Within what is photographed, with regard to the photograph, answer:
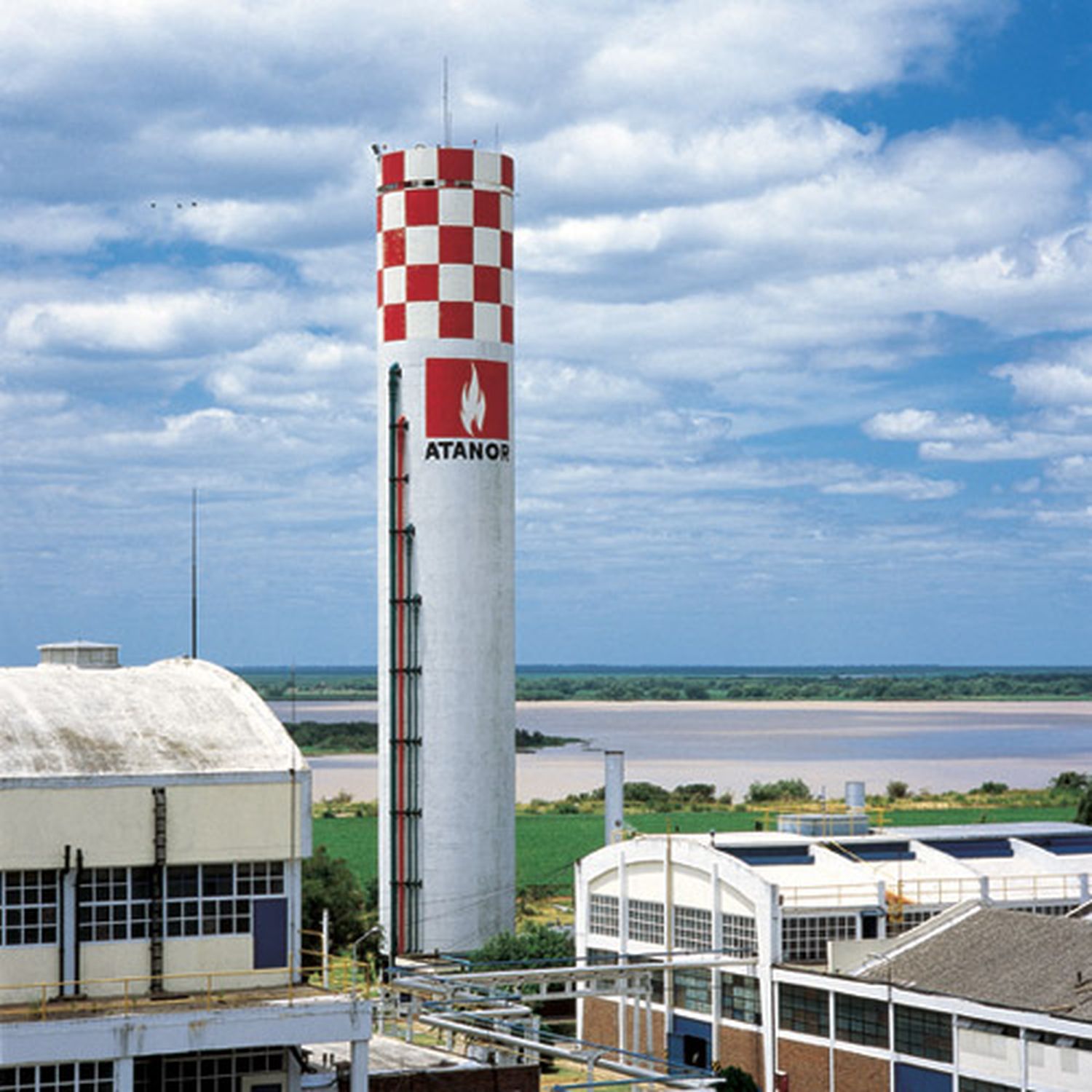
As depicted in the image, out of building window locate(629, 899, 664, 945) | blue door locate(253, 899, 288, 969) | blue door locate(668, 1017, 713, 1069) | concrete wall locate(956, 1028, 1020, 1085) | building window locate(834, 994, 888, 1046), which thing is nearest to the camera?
blue door locate(253, 899, 288, 969)

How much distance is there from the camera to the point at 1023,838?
187ft

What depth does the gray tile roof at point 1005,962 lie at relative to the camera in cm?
4106

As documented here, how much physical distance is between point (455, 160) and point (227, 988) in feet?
98.5

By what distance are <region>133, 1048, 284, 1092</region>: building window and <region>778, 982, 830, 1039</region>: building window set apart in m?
15.8

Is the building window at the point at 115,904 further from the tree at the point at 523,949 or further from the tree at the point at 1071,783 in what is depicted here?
the tree at the point at 1071,783

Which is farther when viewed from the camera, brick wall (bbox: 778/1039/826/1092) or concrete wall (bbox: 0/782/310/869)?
brick wall (bbox: 778/1039/826/1092)

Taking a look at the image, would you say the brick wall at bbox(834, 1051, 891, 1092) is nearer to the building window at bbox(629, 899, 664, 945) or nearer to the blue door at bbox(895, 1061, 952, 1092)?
the blue door at bbox(895, 1061, 952, 1092)

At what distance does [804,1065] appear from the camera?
46.2m

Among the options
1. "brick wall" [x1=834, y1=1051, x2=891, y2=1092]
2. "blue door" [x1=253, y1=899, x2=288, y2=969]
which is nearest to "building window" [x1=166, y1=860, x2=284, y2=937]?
"blue door" [x1=253, y1=899, x2=288, y2=969]

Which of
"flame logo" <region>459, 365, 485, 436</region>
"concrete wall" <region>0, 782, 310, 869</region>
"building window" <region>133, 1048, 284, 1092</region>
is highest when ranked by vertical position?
"flame logo" <region>459, 365, 485, 436</region>

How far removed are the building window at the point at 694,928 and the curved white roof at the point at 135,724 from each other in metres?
17.2

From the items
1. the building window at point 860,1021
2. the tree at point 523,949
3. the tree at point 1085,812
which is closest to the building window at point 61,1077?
the building window at point 860,1021

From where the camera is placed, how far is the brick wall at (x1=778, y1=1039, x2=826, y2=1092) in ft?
150

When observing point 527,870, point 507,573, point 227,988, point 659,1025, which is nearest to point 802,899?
point 659,1025
